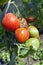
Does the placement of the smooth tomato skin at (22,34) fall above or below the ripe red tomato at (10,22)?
below

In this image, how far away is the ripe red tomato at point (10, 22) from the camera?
3.23ft

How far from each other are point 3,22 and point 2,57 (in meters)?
1.74

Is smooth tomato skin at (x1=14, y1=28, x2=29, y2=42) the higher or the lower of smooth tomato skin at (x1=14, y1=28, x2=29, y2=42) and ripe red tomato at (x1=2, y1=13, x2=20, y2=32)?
the lower

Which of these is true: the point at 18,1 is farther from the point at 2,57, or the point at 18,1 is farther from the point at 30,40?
the point at 2,57

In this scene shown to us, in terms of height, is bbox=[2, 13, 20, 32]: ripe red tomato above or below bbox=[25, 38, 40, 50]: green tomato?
above

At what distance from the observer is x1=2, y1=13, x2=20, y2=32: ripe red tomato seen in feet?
3.23

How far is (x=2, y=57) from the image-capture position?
2.69 metres

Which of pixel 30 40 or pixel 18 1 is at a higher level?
pixel 18 1

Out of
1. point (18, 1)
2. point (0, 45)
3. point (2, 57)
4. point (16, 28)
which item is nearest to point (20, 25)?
point (16, 28)

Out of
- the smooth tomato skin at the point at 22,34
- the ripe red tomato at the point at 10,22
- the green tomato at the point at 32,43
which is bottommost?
the green tomato at the point at 32,43

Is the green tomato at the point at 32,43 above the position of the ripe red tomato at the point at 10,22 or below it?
below

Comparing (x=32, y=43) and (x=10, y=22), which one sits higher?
(x=10, y=22)

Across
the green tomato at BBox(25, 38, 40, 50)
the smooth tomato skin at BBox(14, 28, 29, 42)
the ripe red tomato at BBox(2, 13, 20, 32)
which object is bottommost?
the green tomato at BBox(25, 38, 40, 50)

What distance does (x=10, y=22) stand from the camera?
3.28 ft
